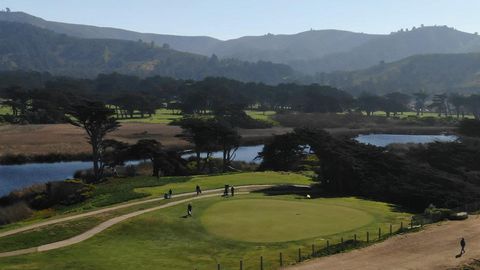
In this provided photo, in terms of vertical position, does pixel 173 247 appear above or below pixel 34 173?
above

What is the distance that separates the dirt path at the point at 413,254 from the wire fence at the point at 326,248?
0.84 metres

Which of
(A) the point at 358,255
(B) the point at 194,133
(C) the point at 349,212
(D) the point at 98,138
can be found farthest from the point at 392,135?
(A) the point at 358,255

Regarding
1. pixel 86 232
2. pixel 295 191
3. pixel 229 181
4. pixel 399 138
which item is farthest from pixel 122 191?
pixel 399 138

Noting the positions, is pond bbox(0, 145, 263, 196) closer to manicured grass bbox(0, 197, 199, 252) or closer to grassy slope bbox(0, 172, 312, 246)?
grassy slope bbox(0, 172, 312, 246)

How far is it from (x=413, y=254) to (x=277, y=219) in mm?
13267

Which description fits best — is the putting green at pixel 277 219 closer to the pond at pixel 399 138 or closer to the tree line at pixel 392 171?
the tree line at pixel 392 171

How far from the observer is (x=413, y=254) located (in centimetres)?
3872

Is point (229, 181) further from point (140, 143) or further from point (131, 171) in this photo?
point (131, 171)

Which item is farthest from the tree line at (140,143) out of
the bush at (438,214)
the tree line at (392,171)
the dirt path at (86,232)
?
the bush at (438,214)

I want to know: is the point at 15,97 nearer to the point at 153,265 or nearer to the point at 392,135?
the point at 392,135

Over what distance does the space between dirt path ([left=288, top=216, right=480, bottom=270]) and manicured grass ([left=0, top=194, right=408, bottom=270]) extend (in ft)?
9.01

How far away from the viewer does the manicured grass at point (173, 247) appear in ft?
119

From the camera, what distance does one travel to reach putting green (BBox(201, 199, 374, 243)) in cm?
4359

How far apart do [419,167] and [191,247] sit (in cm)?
3896
